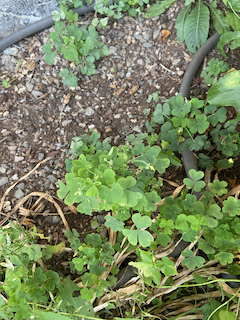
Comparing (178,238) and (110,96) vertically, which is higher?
(110,96)

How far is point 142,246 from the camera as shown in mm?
1103

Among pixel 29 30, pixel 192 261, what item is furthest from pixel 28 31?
pixel 192 261

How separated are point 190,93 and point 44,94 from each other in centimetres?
88

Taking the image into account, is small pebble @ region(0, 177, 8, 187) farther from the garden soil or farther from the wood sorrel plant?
the wood sorrel plant

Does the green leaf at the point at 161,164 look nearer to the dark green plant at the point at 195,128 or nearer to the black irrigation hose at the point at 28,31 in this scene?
the dark green plant at the point at 195,128

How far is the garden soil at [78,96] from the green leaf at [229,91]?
1.69 ft

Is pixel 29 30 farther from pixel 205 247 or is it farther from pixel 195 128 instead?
pixel 205 247

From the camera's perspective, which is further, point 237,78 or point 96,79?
point 96,79

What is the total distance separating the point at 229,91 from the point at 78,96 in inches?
36.8

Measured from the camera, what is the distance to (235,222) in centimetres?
108

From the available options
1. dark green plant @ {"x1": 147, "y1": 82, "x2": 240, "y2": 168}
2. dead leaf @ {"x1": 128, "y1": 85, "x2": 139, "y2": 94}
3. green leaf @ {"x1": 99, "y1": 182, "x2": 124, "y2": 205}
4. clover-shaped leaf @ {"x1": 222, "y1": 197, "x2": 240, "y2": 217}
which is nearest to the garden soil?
dead leaf @ {"x1": 128, "y1": 85, "x2": 139, "y2": 94}

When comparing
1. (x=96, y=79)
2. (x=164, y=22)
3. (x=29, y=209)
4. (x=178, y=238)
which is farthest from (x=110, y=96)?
(x=178, y=238)

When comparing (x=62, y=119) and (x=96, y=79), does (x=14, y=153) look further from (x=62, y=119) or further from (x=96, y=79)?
(x=96, y=79)

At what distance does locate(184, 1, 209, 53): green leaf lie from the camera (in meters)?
1.79
